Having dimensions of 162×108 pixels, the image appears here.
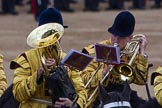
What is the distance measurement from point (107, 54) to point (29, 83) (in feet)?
2.95

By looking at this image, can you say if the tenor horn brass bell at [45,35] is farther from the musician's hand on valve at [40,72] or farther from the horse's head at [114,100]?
the horse's head at [114,100]

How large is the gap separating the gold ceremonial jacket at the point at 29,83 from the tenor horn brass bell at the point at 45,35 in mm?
262

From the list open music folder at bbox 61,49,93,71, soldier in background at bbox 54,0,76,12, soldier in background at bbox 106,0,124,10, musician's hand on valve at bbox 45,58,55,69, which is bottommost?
soldier in background at bbox 106,0,124,10

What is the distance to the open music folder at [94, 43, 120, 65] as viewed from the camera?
317 inches

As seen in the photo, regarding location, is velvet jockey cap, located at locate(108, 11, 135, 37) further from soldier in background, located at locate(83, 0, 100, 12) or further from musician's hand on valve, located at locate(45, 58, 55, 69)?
soldier in background, located at locate(83, 0, 100, 12)

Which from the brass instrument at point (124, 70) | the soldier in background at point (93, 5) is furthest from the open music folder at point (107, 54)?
the soldier in background at point (93, 5)

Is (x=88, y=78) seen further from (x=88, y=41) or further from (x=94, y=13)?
(x=94, y=13)

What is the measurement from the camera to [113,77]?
8617 millimetres

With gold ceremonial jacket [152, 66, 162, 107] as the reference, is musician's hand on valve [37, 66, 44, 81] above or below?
above

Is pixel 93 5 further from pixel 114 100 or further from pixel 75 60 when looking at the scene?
pixel 114 100

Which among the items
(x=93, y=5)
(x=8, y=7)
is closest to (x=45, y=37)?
(x=8, y=7)

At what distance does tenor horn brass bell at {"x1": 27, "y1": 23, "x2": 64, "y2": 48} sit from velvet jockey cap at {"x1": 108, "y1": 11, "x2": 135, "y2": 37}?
112cm

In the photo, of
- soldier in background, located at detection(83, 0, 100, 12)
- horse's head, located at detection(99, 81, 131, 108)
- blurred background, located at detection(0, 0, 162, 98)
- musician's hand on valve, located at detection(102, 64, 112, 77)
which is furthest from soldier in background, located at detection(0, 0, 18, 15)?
horse's head, located at detection(99, 81, 131, 108)

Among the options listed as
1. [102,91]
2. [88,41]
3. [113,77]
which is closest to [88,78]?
[113,77]
